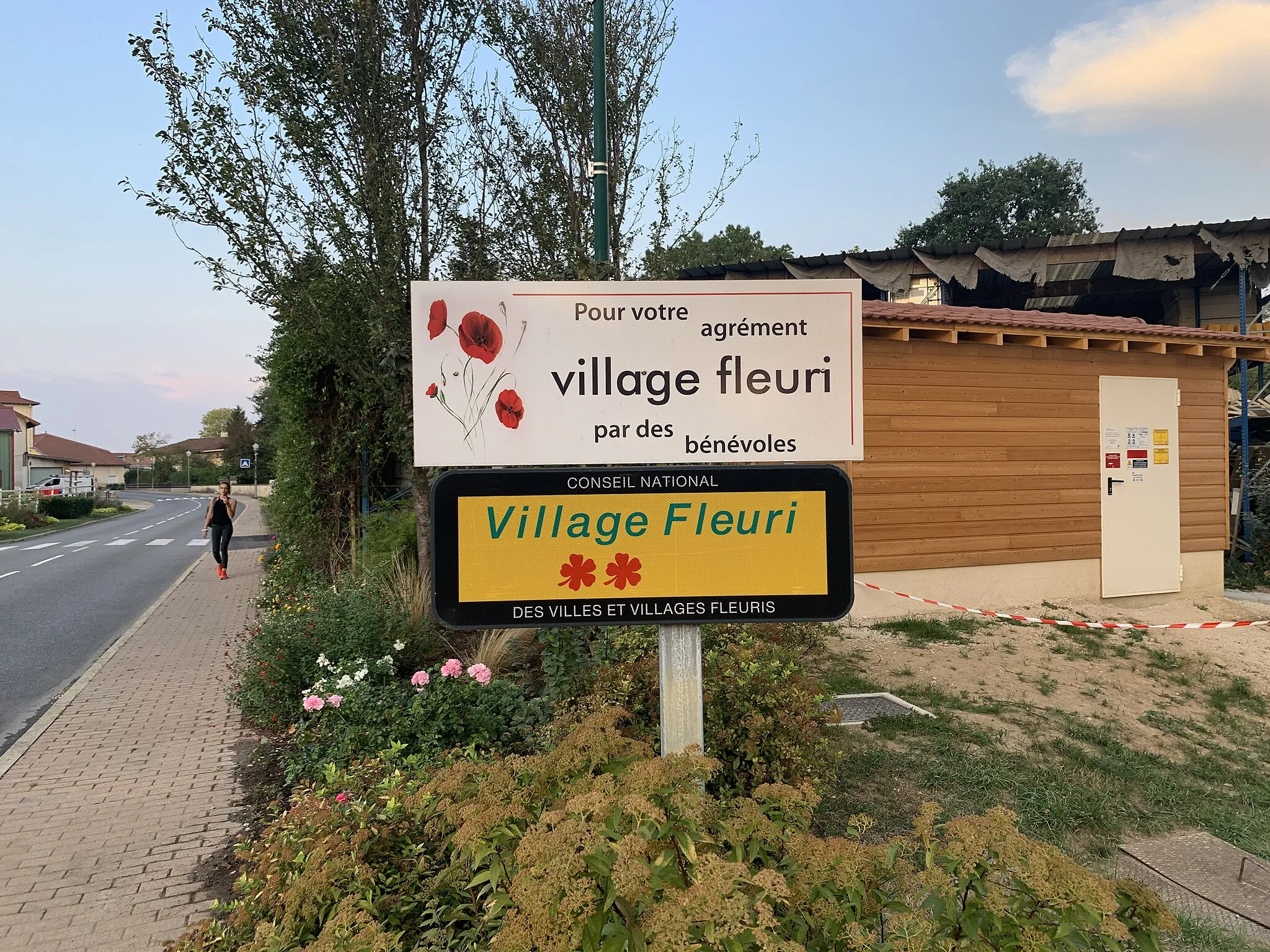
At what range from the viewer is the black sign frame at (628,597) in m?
2.67

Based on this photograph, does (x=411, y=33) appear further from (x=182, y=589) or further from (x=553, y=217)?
(x=182, y=589)

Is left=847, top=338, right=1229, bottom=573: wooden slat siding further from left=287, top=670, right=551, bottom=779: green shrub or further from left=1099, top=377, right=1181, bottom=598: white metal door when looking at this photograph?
left=287, top=670, right=551, bottom=779: green shrub

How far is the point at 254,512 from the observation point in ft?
119

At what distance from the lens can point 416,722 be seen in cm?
416

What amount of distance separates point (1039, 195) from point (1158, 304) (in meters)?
24.6

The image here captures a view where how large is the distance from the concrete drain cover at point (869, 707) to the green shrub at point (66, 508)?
38.6 metres

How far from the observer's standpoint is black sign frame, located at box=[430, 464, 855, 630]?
267 centimetres

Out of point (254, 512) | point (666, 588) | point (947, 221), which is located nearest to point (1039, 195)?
point (947, 221)

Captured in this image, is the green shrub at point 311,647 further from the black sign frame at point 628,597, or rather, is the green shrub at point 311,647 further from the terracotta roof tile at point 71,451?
the terracotta roof tile at point 71,451

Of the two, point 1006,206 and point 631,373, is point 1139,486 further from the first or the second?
point 1006,206

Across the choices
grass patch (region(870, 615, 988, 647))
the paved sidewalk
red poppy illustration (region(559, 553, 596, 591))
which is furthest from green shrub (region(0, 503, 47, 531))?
red poppy illustration (region(559, 553, 596, 591))

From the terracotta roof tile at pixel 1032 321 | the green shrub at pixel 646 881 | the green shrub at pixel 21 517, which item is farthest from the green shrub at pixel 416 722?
the green shrub at pixel 21 517

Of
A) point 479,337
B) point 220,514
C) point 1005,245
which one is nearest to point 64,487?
point 220,514

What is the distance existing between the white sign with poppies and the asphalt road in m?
5.12
